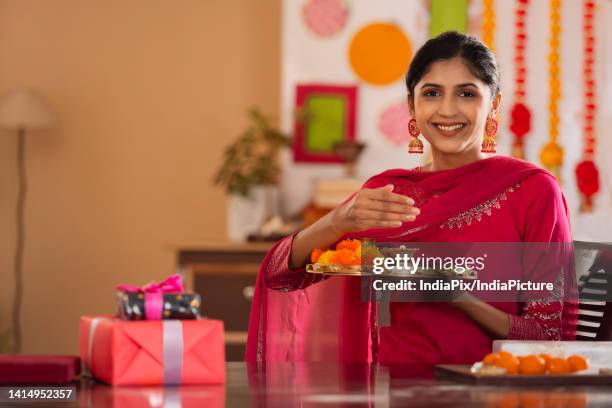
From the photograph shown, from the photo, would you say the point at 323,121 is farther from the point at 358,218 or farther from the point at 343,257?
the point at 358,218

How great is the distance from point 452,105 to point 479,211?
236 millimetres

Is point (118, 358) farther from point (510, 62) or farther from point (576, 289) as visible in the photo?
point (510, 62)

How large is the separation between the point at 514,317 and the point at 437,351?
0.58ft

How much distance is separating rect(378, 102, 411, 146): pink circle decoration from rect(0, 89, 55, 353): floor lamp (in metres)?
1.75

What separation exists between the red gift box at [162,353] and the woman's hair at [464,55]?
3.08 feet

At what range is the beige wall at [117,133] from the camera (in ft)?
19.0

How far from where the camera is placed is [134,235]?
5.84m

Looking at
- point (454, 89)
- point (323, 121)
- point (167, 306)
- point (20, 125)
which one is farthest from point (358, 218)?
point (20, 125)

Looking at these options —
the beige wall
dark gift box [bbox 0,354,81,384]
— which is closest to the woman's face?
dark gift box [bbox 0,354,81,384]

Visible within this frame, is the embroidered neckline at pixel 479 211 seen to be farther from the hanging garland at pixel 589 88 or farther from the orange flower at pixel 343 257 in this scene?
the hanging garland at pixel 589 88

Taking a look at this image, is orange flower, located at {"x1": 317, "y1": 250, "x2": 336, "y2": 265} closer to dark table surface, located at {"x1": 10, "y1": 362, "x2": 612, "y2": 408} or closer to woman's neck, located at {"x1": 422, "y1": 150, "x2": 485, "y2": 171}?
woman's neck, located at {"x1": 422, "y1": 150, "x2": 485, "y2": 171}

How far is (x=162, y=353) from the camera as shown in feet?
5.12

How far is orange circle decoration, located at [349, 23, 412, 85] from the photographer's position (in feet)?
17.0

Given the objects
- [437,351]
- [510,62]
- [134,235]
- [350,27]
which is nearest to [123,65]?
[134,235]
